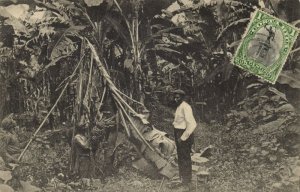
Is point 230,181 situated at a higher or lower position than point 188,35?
lower

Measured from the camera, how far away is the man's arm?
12.4 feet

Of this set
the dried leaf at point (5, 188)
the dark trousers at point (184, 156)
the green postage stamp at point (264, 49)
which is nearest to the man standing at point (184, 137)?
the dark trousers at point (184, 156)

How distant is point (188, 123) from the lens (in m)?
3.80

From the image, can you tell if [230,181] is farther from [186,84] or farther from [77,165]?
[77,165]

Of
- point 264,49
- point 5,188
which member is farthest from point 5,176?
point 264,49

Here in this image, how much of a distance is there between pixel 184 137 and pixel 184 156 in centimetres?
10

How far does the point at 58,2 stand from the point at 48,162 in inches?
32.4

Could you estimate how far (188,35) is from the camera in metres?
3.84

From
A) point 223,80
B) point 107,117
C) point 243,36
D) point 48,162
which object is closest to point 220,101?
point 223,80

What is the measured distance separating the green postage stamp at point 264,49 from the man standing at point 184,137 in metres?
0.36

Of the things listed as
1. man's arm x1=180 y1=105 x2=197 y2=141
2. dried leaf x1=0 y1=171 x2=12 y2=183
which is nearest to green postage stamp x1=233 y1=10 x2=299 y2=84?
man's arm x1=180 y1=105 x2=197 y2=141

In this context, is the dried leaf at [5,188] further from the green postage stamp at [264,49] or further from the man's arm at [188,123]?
the green postage stamp at [264,49]

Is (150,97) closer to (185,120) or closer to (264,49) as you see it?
(185,120)

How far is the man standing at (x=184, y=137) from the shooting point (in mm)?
3793
